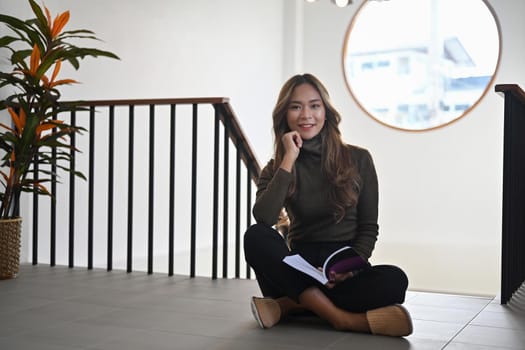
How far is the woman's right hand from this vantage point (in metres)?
2.29

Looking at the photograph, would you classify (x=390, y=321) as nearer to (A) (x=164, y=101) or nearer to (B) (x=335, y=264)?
(B) (x=335, y=264)

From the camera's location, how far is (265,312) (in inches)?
87.0

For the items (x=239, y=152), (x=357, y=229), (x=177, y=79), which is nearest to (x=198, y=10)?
(x=177, y=79)

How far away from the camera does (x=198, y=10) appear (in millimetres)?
5176

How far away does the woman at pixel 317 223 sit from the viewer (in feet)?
7.11

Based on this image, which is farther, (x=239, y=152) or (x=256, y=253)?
(x=239, y=152)

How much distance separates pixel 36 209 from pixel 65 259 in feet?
1.42

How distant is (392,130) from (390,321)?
455 cm

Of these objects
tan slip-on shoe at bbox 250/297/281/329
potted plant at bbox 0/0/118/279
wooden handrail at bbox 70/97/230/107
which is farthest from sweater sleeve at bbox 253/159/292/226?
potted plant at bbox 0/0/118/279

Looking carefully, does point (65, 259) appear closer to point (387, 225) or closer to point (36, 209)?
point (36, 209)

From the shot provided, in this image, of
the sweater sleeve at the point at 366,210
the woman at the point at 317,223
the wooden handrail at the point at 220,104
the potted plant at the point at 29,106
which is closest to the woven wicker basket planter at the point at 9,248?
the potted plant at the point at 29,106

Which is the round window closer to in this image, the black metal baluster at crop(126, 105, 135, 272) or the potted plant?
the black metal baluster at crop(126, 105, 135, 272)

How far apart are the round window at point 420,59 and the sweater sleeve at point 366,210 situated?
4131mm

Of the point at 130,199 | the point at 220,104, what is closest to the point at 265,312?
the point at 220,104
